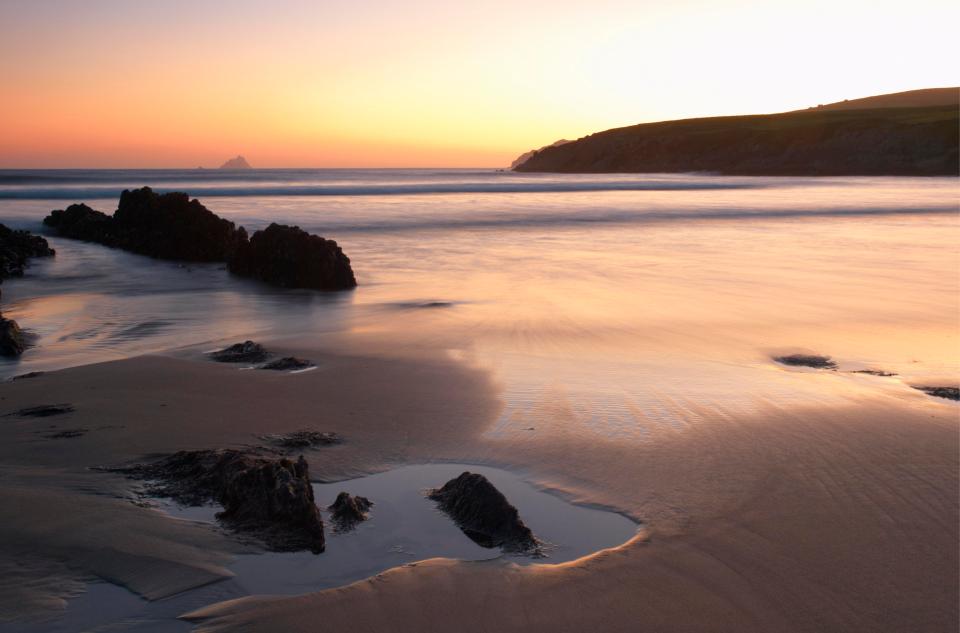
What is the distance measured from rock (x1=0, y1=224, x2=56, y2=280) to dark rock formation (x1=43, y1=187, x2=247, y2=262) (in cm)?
147

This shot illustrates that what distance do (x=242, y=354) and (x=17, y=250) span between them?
7.68 m

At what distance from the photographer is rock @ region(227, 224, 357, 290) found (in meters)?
10.5


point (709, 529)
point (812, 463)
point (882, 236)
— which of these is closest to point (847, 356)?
point (812, 463)

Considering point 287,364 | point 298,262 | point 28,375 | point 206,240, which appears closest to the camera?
point 28,375

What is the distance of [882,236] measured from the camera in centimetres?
1803

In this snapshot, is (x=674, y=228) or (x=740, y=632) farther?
(x=674, y=228)

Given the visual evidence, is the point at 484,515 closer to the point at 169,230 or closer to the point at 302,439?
the point at 302,439

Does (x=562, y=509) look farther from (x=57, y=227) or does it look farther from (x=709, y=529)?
(x=57, y=227)

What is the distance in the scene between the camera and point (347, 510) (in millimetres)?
3459

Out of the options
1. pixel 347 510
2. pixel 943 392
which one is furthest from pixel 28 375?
pixel 943 392

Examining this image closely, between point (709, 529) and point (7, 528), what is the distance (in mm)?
2824

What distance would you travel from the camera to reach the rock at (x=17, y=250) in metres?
11.1

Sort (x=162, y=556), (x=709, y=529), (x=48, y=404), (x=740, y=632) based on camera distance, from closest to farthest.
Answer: (x=740, y=632) → (x=162, y=556) → (x=709, y=529) → (x=48, y=404)

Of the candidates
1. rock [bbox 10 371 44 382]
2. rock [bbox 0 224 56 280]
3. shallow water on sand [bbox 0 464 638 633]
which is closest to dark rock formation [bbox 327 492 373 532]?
shallow water on sand [bbox 0 464 638 633]
